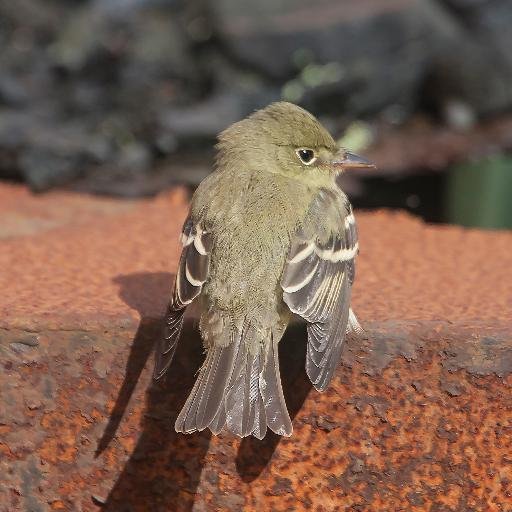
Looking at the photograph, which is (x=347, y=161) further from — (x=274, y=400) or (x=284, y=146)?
(x=274, y=400)

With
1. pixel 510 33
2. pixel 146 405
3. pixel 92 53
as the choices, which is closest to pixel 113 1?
pixel 92 53

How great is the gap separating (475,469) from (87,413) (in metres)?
1.23

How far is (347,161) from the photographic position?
425 cm

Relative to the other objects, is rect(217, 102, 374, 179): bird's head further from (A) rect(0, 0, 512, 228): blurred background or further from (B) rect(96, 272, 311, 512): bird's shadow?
(A) rect(0, 0, 512, 228): blurred background

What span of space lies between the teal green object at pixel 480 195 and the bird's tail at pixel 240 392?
13.7 ft

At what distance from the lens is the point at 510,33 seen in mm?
8672

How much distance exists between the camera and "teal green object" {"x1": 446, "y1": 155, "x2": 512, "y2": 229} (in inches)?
287

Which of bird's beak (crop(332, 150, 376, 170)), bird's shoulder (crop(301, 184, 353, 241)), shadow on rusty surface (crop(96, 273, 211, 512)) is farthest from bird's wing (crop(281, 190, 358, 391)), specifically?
shadow on rusty surface (crop(96, 273, 211, 512))

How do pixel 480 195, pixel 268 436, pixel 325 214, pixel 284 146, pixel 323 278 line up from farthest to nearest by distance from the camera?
pixel 480 195
pixel 284 146
pixel 325 214
pixel 323 278
pixel 268 436

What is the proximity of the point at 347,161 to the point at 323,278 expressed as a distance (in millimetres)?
792

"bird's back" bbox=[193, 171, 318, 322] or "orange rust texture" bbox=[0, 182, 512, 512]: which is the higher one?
"bird's back" bbox=[193, 171, 318, 322]

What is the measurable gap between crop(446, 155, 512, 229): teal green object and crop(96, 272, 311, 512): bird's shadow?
401cm

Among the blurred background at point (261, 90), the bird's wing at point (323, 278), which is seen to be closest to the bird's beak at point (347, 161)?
the bird's wing at point (323, 278)

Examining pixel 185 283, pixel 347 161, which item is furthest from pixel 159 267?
pixel 185 283
